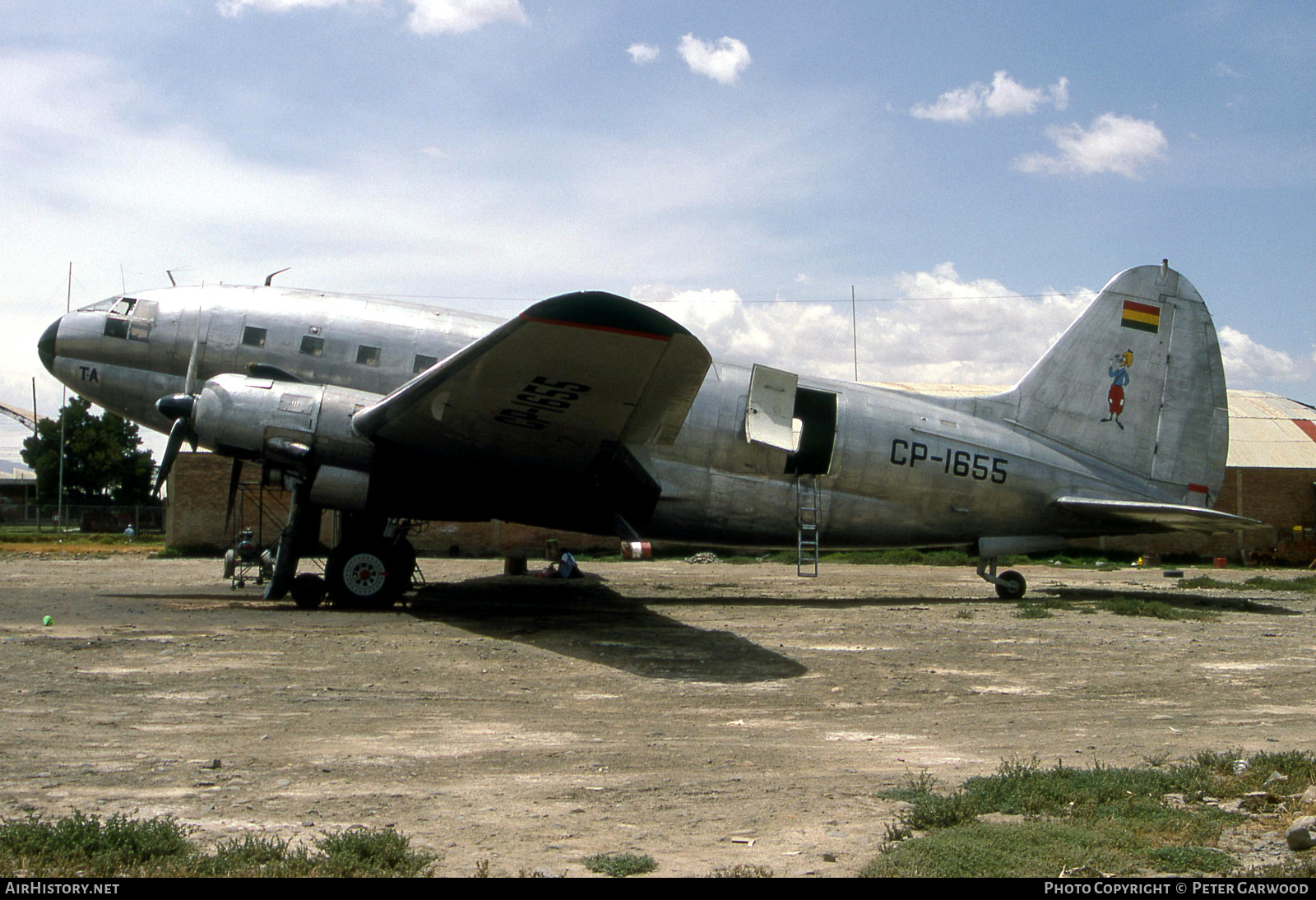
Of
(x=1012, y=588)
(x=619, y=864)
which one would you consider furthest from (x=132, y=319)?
(x=1012, y=588)

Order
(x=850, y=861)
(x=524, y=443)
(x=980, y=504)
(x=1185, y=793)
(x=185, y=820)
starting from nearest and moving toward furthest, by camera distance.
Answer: (x=850, y=861), (x=185, y=820), (x=1185, y=793), (x=524, y=443), (x=980, y=504)

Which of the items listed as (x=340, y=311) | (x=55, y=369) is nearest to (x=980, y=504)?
(x=340, y=311)

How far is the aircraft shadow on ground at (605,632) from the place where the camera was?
8.59m

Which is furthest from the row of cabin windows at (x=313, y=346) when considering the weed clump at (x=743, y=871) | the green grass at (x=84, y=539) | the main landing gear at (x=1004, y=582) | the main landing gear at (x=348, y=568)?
the green grass at (x=84, y=539)

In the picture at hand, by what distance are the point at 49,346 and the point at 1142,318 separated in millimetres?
16753

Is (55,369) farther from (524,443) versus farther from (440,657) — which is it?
(440,657)

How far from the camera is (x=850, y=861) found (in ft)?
12.1

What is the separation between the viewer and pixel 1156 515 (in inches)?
542

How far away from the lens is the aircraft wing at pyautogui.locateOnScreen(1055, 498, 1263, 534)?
13.2m

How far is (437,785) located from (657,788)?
3.66 feet

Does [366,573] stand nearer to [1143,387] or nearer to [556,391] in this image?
[556,391]

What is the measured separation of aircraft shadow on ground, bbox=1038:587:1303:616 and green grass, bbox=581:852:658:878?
12285mm

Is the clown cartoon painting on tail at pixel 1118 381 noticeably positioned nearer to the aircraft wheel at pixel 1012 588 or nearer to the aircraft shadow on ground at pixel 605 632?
the aircraft wheel at pixel 1012 588

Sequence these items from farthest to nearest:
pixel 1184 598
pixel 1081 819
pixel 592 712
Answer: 1. pixel 1184 598
2. pixel 592 712
3. pixel 1081 819
